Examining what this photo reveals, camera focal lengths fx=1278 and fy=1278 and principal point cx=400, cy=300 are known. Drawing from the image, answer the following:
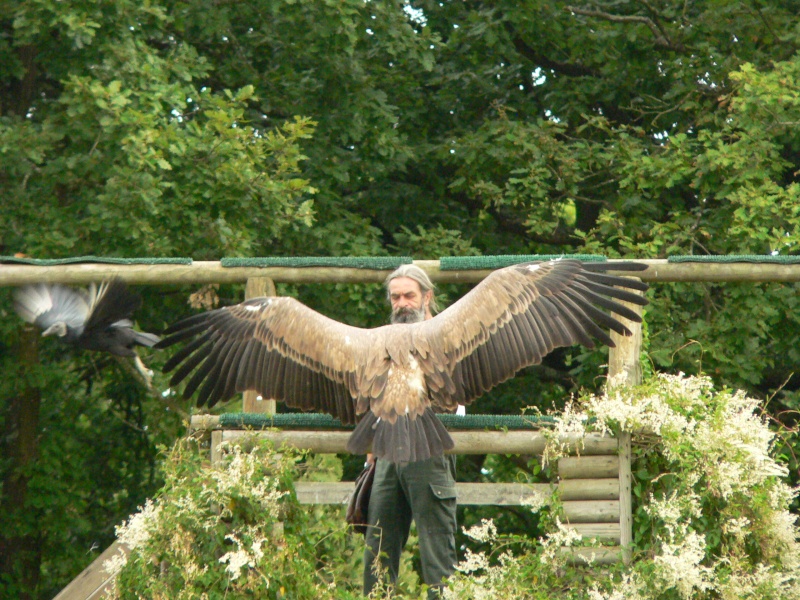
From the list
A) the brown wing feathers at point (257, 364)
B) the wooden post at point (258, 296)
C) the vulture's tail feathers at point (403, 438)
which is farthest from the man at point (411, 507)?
the wooden post at point (258, 296)

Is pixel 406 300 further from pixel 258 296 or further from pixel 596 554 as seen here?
pixel 596 554

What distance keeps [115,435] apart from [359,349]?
735cm

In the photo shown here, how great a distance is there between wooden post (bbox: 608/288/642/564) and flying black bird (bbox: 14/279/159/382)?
2.41 metres

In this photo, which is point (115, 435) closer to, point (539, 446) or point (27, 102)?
point (27, 102)

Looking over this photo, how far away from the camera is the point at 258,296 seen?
6.27m

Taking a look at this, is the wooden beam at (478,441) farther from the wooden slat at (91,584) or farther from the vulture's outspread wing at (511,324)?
the wooden slat at (91,584)

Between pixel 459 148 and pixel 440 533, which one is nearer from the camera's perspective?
pixel 440 533

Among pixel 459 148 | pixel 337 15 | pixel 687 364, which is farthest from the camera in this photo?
pixel 459 148

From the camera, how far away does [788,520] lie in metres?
5.32

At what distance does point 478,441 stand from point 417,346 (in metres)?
0.51

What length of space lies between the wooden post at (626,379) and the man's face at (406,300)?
93cm

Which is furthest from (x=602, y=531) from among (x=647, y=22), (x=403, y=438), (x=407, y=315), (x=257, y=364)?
(x=647, y=22)

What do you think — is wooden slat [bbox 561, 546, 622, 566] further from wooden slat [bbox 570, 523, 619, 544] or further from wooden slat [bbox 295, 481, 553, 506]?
wooden slat [bbox 295, 481, 553, 506]

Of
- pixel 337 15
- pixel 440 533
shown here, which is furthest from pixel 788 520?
pixel 337 15
